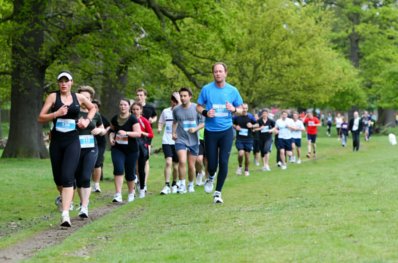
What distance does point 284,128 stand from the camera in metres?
25.6

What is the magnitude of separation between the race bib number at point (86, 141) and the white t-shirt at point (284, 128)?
566 inches

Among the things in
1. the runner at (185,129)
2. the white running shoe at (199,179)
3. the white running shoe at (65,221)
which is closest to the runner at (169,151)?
the runner at (185,129)

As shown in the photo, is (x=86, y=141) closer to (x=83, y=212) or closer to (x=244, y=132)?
(x=83, y=212)

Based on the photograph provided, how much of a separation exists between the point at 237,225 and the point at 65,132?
2.76 m

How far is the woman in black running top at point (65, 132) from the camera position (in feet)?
34.1

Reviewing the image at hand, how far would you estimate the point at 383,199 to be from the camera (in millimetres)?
11477

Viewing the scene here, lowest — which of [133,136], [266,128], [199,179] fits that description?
[199,179]

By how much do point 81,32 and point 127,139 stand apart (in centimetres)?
1078

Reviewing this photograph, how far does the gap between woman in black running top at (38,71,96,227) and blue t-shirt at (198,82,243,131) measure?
7.52ft

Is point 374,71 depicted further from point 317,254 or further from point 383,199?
point 317,254

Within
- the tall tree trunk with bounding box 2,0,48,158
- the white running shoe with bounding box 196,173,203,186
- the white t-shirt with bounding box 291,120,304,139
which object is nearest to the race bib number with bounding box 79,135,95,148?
the white running shoe with bounding box 196,173,203,186

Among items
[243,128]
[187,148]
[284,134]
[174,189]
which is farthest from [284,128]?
[187,148]

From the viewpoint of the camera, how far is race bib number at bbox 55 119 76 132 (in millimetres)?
10398

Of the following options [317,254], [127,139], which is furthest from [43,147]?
[317,254]
